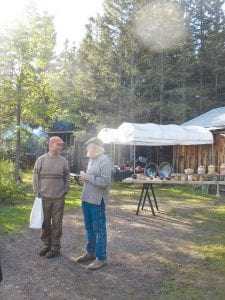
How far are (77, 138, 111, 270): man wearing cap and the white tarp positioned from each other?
374 inches

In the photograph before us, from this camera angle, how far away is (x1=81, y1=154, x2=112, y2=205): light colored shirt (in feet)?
18.2

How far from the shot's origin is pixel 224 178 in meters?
13.5

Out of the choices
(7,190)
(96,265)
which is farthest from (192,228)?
(7,190)

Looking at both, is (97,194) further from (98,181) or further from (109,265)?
(109,265)

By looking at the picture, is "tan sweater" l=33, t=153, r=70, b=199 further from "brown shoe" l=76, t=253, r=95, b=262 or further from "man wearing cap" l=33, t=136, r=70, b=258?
"brown shoe" l=76, t=253, r=95, b=262

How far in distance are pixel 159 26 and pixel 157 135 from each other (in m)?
12.2

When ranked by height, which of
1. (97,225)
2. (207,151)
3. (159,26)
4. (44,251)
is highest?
(159,26)

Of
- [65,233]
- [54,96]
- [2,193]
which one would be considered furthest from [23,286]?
[54,96]

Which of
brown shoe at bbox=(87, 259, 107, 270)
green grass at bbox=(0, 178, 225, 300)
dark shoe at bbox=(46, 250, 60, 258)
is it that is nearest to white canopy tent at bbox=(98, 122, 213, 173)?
green grass at bbox=(0, 178, 225, 300)

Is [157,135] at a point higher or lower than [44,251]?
higher

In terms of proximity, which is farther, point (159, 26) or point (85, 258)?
point (159, 26)

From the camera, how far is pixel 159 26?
2559cm

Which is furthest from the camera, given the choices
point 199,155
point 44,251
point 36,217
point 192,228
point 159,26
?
point 159,26

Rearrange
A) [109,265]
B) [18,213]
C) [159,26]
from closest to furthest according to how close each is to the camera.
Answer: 1. [109,265]
2. [18,213]
3. [159,26]
